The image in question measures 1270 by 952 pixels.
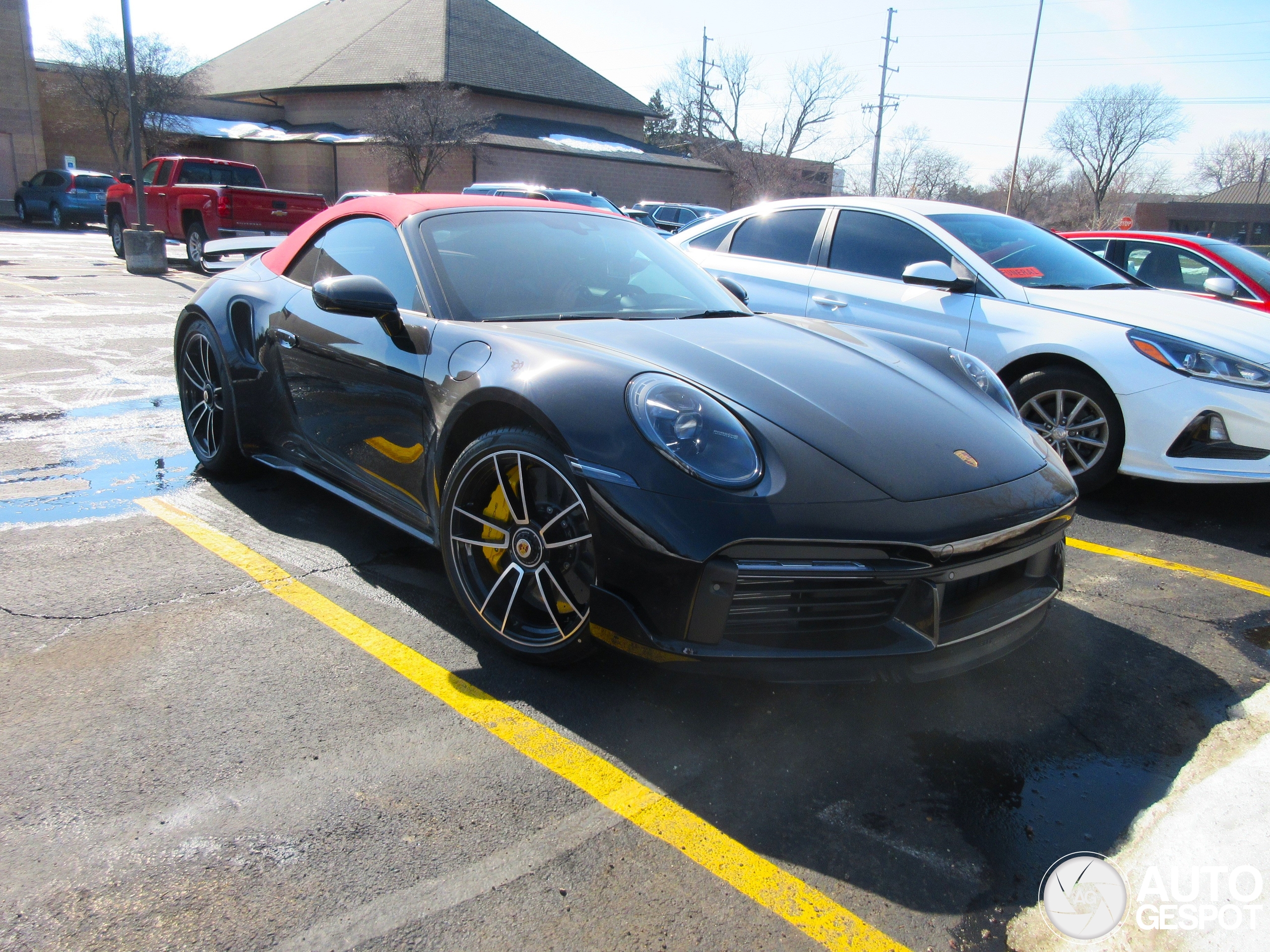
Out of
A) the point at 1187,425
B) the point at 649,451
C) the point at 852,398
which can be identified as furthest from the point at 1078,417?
the point at 649,451

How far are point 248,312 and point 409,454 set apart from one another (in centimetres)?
147

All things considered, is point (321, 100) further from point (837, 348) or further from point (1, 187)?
point (837, 348)

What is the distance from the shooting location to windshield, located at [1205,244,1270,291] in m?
7.19

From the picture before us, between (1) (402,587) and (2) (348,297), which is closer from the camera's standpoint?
(2) (348,297)

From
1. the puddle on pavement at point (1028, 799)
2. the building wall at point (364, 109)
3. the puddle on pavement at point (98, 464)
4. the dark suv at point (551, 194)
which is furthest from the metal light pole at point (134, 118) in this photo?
the building wall at point (364, 109)

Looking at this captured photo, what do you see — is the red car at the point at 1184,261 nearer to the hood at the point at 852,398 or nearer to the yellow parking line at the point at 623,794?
the hood at the point at 852,398

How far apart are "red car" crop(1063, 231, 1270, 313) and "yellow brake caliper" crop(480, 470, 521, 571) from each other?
6230 mm

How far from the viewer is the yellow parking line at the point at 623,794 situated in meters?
1.71

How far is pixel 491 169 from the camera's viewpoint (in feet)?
110

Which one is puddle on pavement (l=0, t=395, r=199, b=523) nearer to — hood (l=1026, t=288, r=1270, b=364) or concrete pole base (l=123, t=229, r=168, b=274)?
hood (l=1026, t=288, r=1270, b=364)

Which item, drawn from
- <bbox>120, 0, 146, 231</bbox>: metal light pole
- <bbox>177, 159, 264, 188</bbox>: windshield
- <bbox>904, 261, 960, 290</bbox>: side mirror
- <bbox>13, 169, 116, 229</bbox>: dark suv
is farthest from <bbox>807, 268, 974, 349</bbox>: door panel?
<bbox>13, 169, 116, 229</bbox>: dark suv

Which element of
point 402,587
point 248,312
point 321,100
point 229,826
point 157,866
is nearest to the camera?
point 157,866

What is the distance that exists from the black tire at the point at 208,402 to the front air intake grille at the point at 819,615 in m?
2.86

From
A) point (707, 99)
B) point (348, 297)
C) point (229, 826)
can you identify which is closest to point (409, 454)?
point (348, 297)
